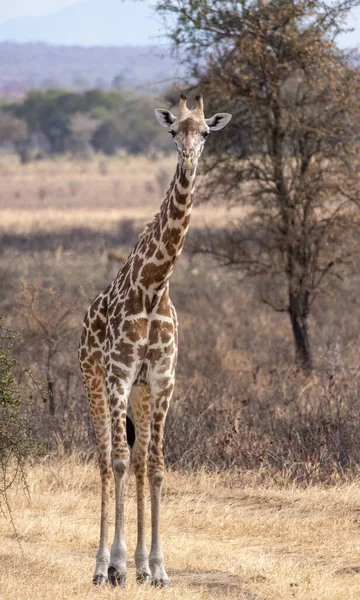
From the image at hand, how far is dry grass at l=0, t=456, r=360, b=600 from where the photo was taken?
23.5 feet

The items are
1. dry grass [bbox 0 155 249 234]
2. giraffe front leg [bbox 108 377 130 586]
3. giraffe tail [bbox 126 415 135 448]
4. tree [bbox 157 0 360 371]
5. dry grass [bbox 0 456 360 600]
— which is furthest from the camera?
dry grass [bbox 0 155 249 234]

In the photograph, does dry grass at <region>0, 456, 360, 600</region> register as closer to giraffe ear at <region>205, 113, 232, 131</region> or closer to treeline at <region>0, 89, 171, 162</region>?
giraffe ear at <region>205, 113, 232, 131</region>

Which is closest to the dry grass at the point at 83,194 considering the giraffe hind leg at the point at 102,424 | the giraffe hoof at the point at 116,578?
the giraffe hind leg at the point at 102,424

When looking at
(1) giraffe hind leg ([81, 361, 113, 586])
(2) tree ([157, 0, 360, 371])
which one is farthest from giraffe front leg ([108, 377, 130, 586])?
(2) tree ([157, 0, 360, 371])

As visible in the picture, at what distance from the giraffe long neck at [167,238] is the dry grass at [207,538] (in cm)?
195

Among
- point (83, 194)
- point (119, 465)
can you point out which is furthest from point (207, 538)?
point (83, 194)

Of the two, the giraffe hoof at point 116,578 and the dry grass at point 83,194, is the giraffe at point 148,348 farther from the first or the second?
the dry grass at point 83,194

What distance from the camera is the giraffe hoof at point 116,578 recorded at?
7203mm

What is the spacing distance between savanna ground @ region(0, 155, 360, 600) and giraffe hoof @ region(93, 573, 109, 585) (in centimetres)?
5

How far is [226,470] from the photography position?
1044 cm

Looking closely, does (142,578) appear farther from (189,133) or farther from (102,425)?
(189,133)

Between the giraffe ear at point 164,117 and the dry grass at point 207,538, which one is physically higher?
the giraffe ear at point 164,117

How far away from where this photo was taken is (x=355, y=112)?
48.0 feet

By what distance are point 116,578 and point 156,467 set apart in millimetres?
760
